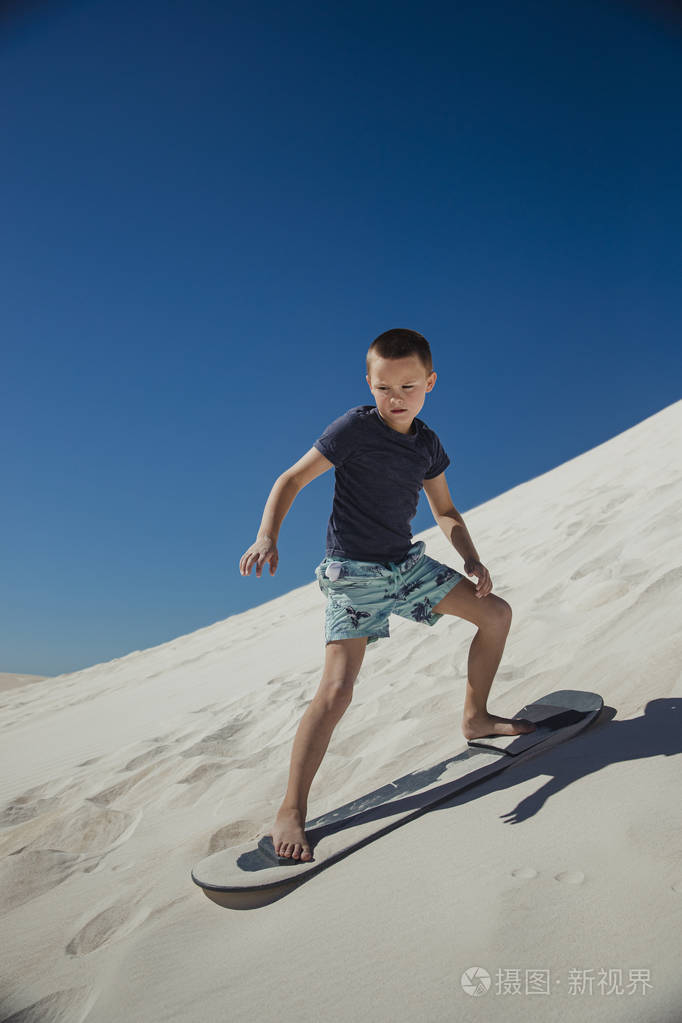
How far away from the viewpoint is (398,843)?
1750 mm

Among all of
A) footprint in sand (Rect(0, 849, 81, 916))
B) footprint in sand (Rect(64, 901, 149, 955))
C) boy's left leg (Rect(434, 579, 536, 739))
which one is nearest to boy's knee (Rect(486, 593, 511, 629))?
boy's left leg (Rect(434, 579, 536, 739))

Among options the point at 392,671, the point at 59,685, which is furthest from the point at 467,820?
the point at 59,685

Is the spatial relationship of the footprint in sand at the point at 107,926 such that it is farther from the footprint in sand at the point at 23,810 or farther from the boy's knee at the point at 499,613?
the boy's knee at the point at 499,613

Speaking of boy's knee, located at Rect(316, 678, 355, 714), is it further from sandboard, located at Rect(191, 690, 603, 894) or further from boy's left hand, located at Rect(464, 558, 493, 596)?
boy's left hand, located at Rect(464, 558, 493, 596)

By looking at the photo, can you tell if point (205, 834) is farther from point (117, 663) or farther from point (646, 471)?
point (117, 663)

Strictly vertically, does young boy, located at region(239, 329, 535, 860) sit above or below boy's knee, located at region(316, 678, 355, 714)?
above

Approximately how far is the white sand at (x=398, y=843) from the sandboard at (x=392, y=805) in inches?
1.9

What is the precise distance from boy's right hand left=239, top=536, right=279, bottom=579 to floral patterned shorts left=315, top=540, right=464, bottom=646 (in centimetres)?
25

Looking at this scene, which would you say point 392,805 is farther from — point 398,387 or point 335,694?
point 398,387

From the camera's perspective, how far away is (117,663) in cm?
803

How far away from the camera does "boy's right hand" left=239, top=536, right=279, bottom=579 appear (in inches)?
74.0

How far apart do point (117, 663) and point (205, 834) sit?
6.30m

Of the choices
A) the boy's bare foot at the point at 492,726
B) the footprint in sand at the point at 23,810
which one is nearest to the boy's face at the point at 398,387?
the boy's bare foot at the point at 492,726

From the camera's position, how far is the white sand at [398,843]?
121 cm
